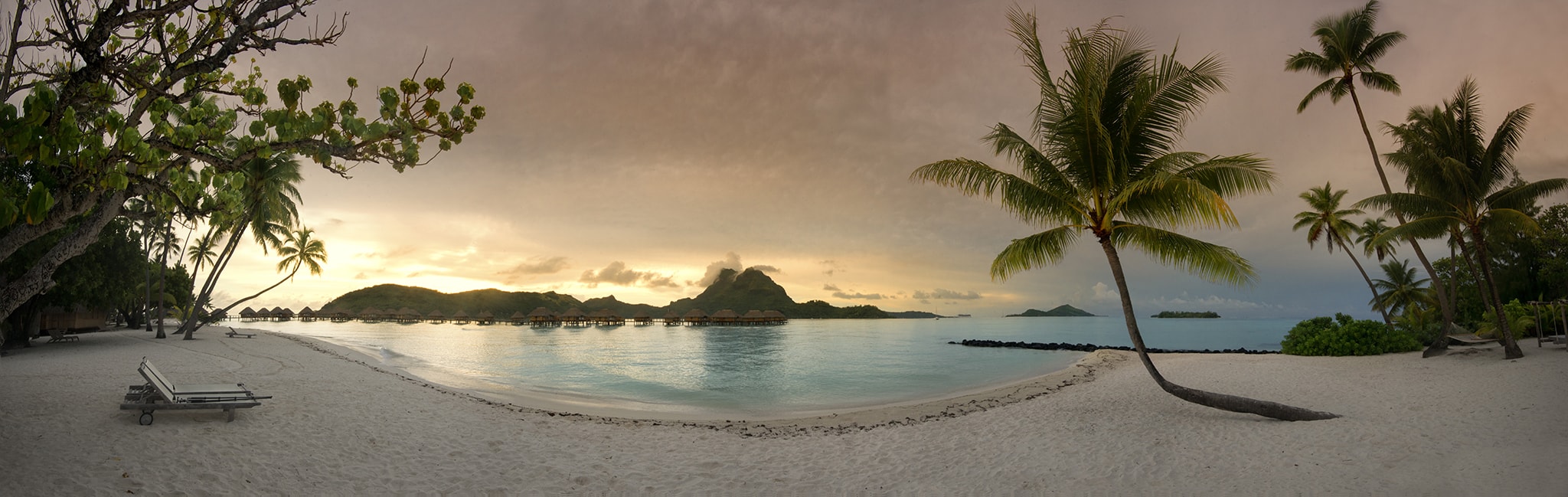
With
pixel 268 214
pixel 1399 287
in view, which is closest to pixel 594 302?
pixel 268 214

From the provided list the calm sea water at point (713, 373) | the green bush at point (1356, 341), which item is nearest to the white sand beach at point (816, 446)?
the calm sea water at point (713, 373)

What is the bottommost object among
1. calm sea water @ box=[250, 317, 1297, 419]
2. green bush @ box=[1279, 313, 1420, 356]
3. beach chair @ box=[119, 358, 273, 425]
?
calm sea water @ box=[250, 317, 1297, 419]

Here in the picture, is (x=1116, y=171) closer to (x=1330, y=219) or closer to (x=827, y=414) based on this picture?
(x=827, y=414)

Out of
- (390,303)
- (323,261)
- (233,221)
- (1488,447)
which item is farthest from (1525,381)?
(390,303)

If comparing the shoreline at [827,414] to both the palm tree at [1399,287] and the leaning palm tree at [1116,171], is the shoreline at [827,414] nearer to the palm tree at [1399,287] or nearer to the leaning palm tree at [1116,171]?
the leaning palm tree at [1116,171]

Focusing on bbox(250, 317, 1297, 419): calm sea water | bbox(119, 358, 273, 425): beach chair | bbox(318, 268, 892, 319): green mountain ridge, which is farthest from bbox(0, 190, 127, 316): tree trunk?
bbox(318, 268, 892, 319): green mountain ridge

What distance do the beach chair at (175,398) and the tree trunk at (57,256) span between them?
7.76 feet

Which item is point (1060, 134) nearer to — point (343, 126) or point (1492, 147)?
point (343, 126)

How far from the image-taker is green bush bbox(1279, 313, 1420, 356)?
48.3 ft

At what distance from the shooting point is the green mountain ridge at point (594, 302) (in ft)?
353

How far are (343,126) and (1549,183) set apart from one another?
2006cm

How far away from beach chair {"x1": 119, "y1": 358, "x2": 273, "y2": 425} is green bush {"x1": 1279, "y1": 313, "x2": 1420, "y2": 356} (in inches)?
899

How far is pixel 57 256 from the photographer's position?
4.67 meters

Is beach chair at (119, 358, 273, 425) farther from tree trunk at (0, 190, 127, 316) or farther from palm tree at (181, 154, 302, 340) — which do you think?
palm tree at (181, 154, 302, 340)
